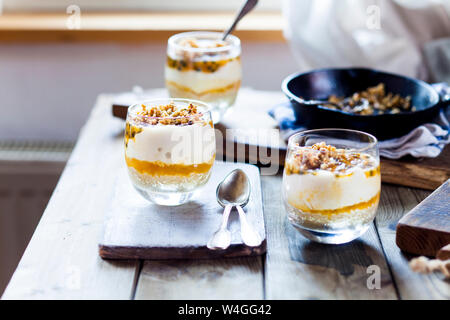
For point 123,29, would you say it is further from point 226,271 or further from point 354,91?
point 226,271

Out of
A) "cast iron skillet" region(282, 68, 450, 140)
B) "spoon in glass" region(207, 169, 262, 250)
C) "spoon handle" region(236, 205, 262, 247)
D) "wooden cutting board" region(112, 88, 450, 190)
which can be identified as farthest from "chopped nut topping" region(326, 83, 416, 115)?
"spoon handle" region(236, 205, 262, 247)

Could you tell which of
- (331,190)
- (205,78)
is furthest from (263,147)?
(331,190)

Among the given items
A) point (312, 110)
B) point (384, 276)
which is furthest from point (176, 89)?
point (384, 276)

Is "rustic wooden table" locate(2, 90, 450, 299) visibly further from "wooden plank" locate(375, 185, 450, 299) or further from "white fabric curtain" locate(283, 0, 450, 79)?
"white fabric curtain" locate(283, 0, 450, 79)

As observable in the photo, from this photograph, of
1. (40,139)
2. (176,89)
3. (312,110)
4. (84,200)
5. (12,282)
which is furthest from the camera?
(40,139)

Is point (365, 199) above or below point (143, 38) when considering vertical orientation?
above

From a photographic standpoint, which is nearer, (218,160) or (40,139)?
(218,160)

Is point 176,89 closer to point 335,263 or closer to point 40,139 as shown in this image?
point 335,263

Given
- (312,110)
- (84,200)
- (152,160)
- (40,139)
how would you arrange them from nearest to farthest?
(152,160), (84,200), (312,110), (40,139)

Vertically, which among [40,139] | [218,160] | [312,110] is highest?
[312,110]
